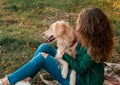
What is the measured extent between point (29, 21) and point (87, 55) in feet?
16.8

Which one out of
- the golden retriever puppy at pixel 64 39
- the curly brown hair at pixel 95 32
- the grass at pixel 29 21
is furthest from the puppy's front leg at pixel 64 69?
the grass at pixel 29 21

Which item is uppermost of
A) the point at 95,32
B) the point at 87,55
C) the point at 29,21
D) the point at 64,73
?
the point at 95,32

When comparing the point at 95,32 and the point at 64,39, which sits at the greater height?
the point at 95,32

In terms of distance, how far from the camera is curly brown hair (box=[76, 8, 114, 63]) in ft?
15.0

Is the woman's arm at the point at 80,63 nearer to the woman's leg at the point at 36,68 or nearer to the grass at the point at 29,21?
the woman's leg at the point at 36,68

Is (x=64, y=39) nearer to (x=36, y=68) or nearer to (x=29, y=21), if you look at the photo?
(x=36, y=68)

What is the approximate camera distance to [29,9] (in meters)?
10.8

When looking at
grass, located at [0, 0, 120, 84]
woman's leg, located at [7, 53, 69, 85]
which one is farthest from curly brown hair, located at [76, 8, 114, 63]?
grass, located at [0, 0, 120, 84]

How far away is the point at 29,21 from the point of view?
9.59 meters

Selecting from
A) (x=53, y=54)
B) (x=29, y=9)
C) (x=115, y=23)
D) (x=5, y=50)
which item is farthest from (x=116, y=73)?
(x=29, y=9)

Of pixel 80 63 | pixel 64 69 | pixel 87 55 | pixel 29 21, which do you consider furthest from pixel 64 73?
pixel 29 21

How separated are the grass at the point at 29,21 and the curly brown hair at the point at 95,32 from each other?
1.64 m

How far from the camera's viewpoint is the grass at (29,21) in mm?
6965

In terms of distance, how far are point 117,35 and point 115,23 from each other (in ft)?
3.61
